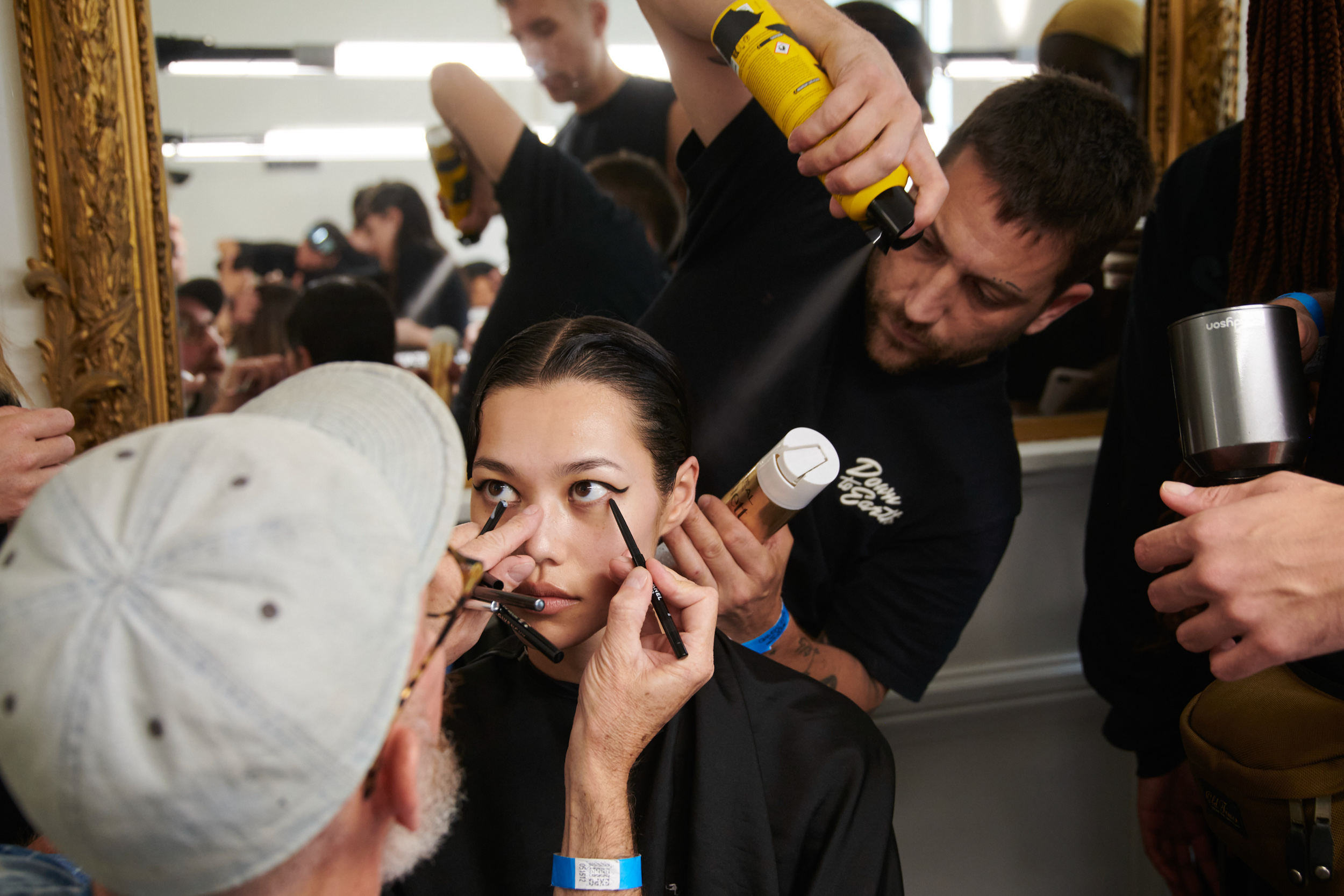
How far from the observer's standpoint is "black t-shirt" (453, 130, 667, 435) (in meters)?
1.28

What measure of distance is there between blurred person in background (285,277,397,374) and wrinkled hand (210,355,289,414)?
0.09 feet

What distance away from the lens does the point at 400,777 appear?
0.58m

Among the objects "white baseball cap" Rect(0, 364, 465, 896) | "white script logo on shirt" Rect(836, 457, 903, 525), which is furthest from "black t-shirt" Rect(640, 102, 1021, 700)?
"white baseball cap" Rect(0, 364, 465, 896)

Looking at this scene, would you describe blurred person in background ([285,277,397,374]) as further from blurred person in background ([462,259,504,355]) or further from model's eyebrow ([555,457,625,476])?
model's eyebrow ([555,457,625,476])

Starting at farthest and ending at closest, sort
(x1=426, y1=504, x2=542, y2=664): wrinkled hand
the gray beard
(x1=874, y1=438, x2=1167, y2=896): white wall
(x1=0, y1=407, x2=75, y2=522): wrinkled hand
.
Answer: (x1=874, y1=438, x2=1167, y2=896): white wall → (x1=0, y1=407, x2=75, y2=522): wrinkled hand → (x1=426, y1=504, x2=542, y2=664): wrinkled hand → the gray beard

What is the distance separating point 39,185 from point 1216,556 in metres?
1.45

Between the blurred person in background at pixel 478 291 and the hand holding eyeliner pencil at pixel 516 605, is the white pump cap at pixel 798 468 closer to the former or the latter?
the hand holding eyeliner pencil at pixel 516 605

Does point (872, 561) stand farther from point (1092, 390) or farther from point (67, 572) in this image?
point (67, 572)

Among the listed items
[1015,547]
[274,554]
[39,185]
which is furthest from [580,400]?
[1015,547]

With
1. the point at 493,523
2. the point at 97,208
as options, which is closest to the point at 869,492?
the point at 493,523

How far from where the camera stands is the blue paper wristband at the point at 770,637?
4.04 ft

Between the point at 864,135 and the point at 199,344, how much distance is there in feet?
3.12

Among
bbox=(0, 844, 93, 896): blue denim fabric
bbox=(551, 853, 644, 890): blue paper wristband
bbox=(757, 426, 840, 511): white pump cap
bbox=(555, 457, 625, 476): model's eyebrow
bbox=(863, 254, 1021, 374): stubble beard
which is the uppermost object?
bbox=(863, 254, 1021, 374): stubble beard

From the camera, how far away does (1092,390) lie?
166 centimetres
